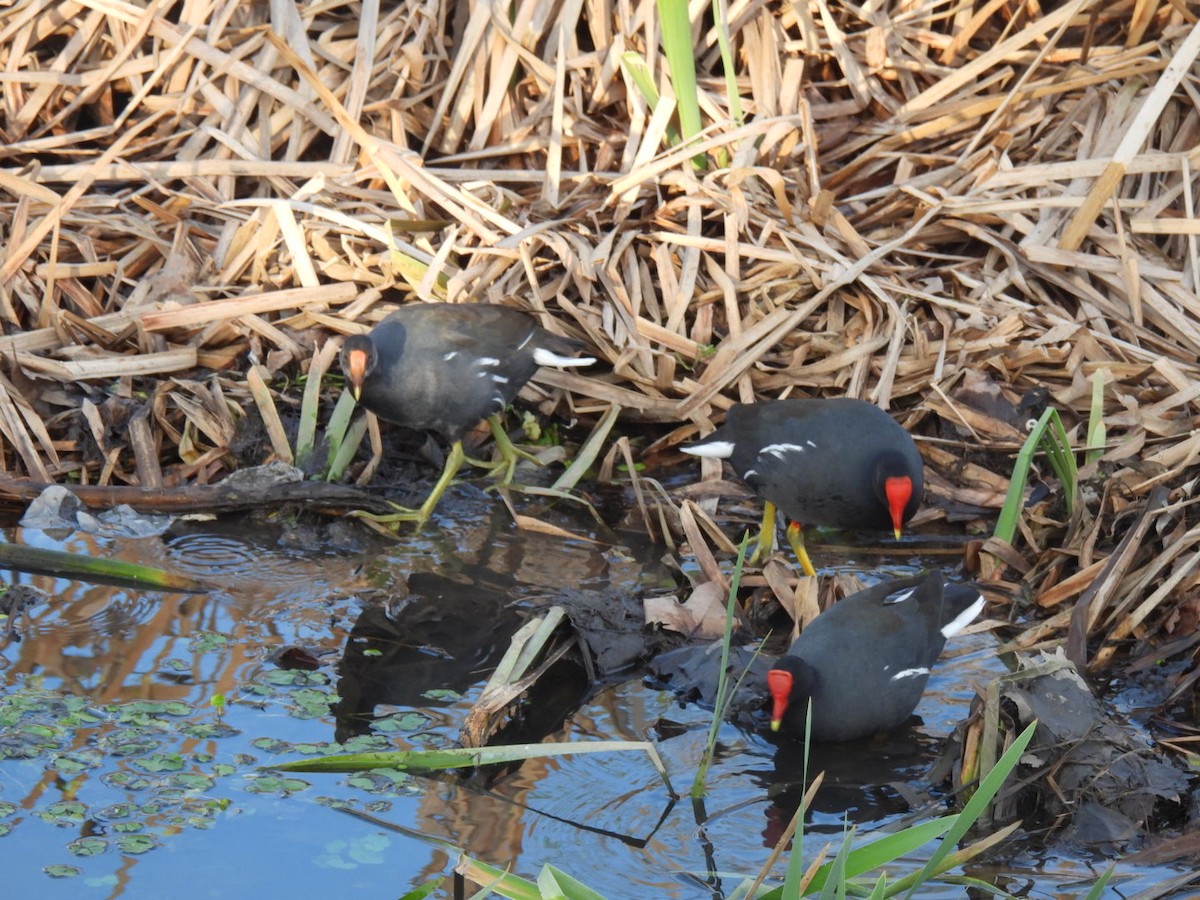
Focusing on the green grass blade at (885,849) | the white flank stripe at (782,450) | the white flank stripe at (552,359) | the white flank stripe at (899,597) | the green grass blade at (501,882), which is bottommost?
the white flank stripe at (899,597)

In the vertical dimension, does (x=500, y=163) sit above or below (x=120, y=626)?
above

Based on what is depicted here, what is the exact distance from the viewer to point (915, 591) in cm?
351

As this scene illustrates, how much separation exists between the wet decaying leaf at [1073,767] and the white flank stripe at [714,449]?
5.01 ft

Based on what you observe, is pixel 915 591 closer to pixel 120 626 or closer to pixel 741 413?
pixel 741 413

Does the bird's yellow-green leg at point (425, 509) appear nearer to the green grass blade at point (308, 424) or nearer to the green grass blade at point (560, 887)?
the green grass blade at point (308, 424)

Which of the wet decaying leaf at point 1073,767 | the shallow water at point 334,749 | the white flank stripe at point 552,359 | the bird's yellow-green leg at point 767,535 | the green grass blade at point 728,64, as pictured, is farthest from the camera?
the green grass blade at point 728,64

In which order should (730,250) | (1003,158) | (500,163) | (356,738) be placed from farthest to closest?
(500,163) → (1003,158) → (730,250) → (356,738)

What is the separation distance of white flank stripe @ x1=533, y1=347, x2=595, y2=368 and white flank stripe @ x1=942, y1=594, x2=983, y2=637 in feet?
5.60

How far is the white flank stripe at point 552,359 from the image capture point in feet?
15.7

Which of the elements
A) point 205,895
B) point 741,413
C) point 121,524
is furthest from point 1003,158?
point 205,895

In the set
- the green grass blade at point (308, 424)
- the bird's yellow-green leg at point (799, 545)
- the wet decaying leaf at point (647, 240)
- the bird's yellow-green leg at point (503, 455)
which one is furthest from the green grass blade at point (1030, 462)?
the green grass blade at point (308, 424)

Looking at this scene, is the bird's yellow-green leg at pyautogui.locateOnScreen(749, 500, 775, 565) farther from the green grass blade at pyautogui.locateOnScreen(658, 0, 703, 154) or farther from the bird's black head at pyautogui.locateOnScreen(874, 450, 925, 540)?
the green grass blade at pyautogui.locateOnScreen(658, 0, 703, 154)

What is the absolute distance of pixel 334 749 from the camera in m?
3.07

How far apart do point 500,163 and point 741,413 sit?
207cm
